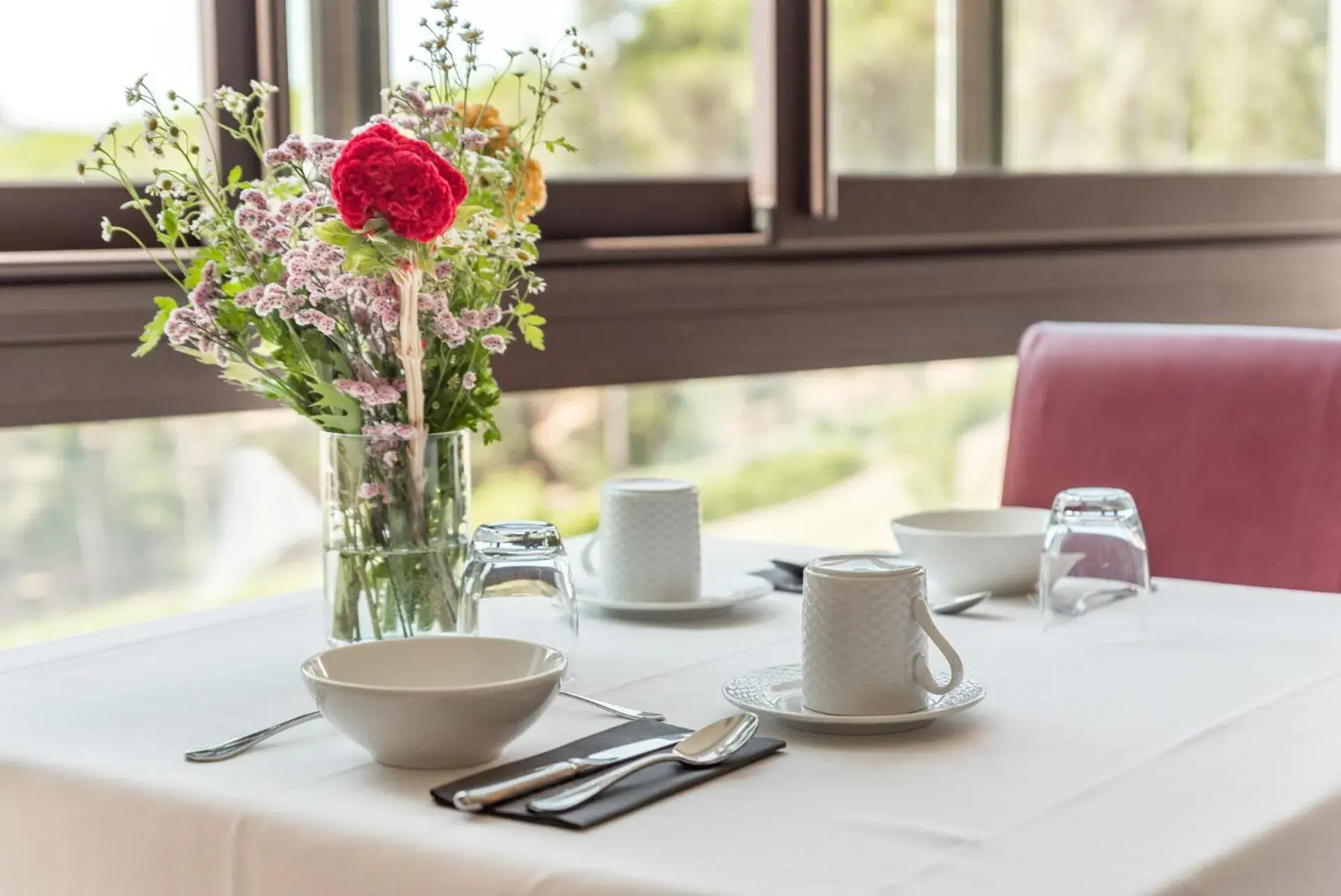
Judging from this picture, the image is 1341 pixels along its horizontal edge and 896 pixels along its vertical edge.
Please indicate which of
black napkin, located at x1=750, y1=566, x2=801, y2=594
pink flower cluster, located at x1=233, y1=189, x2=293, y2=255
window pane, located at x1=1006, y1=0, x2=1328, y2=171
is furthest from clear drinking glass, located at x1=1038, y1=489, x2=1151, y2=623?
window pane, located at x1=1006, y1=0, x2=1328, y2=171

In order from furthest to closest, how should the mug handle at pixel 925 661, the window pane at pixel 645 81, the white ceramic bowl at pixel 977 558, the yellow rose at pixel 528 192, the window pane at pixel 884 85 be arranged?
the window pane at pixel 884 85
the window pane at pixel 645 81
the white ceramic bowl at pixel 977 558
the yellow rose at pixel 528 192
the mug handle at pixel 925 661

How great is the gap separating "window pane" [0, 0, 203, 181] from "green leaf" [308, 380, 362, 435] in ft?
2.92

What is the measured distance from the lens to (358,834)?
2.87 feet

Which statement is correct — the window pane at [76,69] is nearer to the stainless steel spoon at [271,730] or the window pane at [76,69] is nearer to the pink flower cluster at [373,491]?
the pink flower cluster at [373,491]

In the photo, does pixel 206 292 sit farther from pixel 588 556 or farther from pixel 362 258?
Result: pixel 588 556

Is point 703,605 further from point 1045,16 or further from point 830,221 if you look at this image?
point 1045,16

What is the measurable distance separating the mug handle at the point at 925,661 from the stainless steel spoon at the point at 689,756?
0.35 feet

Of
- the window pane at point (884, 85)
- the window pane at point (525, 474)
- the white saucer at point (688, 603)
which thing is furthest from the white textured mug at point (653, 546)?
the window pane at point (884, 85)

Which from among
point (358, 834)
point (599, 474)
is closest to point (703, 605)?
point (358, 834)

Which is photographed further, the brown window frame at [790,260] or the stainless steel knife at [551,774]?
the brown window frame at [790,260]

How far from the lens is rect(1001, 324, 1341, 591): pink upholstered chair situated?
179 centimetres

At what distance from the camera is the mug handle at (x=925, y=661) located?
104cm

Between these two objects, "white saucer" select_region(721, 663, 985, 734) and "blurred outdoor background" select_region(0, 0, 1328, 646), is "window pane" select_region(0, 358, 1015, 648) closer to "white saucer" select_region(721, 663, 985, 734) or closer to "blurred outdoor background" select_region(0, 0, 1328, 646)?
"blurred outdoor background" select_region(0, 0, 1328, 646)

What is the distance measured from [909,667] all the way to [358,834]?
37 cm
